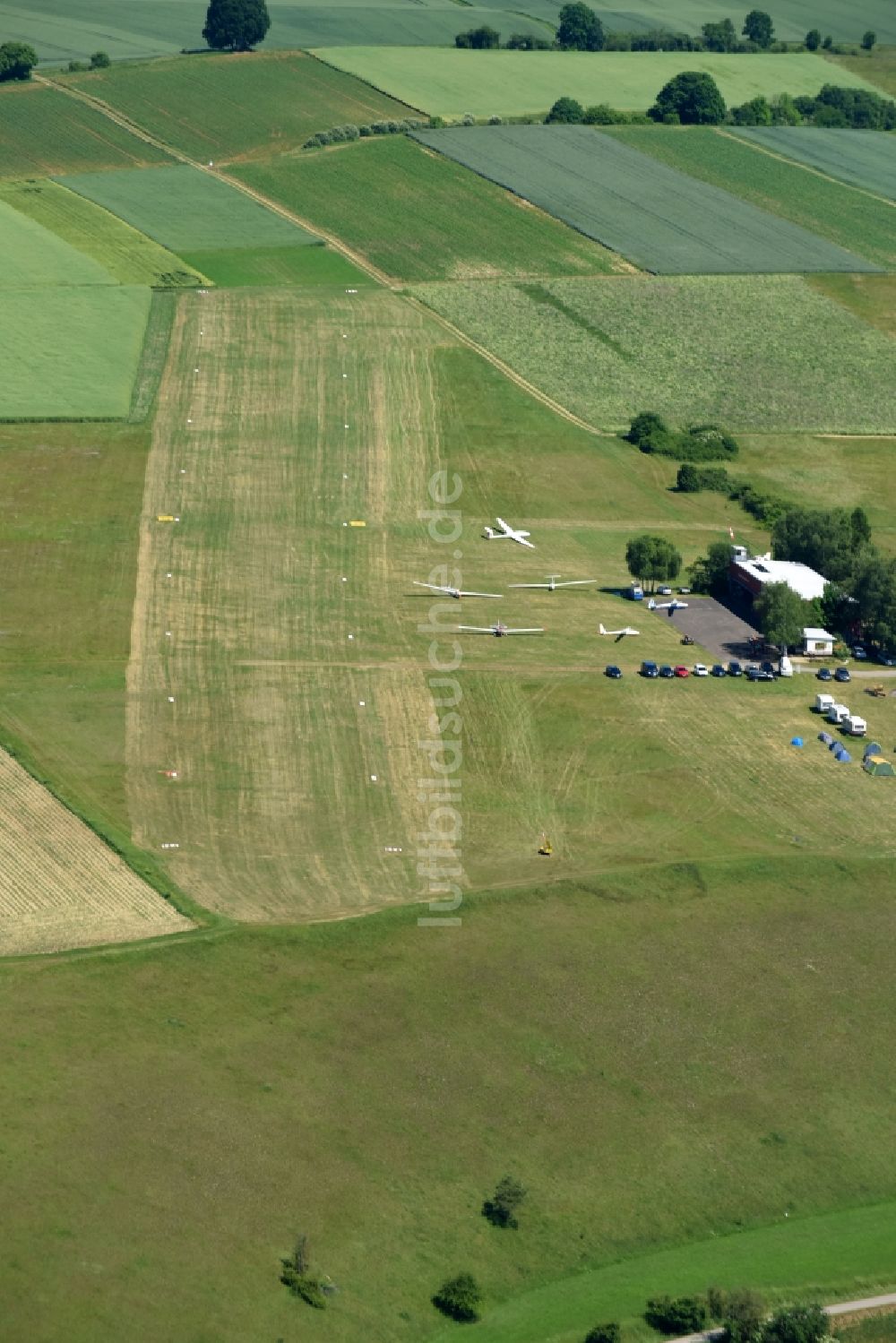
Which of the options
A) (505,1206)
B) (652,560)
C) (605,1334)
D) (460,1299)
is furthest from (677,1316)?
(652,560)

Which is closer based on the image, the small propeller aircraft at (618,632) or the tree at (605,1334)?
the tree at (605,1334)

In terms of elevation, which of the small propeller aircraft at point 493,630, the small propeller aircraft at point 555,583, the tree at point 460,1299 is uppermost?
the tree at point 460,1299

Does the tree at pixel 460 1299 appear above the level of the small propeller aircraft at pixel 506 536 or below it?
above

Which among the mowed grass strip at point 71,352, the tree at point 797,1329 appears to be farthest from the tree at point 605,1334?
the mowed grass strip at point 71,352

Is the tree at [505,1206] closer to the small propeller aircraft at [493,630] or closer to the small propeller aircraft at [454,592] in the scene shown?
the small propeller aircraft at [493,630]

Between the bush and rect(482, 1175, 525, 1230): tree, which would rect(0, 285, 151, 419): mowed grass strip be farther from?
the bush

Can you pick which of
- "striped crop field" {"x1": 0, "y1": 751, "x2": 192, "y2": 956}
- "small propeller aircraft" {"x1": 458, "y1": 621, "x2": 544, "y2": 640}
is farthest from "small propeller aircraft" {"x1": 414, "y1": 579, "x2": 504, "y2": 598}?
"striped crop field" {"x1": 0, "y1": 751, "x2": 192, "y2": 956}

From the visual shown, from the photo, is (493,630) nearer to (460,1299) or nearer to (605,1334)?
(460,1299)
